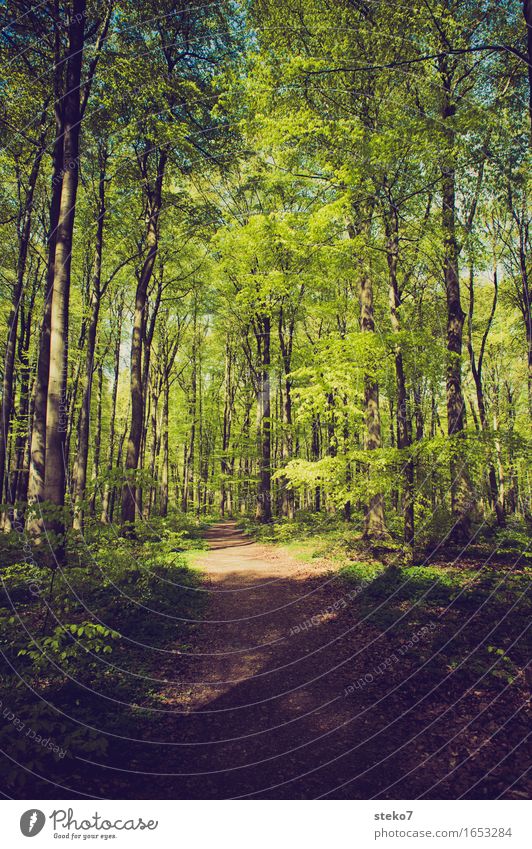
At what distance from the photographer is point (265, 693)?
5.64 m

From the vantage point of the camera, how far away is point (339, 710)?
515cm

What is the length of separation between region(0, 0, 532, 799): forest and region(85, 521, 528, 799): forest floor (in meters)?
0.04

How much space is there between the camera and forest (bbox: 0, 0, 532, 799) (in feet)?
14.6

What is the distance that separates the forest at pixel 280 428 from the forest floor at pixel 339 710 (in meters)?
0.04

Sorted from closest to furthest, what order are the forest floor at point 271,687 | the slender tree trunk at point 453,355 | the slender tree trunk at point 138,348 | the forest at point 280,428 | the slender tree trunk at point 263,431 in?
1. the forest floor at point 271,687
2. the forest at point 280,428
3. the slender tree trunk at point 453,355
4. the slender tree trunk at point 138,348
5. the slender tree trunk at point 263,431

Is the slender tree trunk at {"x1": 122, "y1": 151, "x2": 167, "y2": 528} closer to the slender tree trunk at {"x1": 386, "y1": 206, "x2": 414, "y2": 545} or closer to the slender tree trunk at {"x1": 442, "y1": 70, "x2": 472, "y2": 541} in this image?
the slender tree trunk at {"x1": 386, "y1": 206, "x2": 414, "y2": 545}

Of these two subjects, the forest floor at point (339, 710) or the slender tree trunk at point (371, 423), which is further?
the slender tree trunk at point (371, 423)

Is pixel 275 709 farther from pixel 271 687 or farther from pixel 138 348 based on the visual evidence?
pixel 138 348

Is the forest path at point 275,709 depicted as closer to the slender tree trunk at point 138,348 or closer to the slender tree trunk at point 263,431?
the slender tree trunk at point 138,348

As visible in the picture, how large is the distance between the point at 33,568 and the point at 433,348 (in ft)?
33.5

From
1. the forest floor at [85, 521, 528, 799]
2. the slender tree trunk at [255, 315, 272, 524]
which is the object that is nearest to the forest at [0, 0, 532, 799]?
the forest floor at [85, 521, 528, 799]

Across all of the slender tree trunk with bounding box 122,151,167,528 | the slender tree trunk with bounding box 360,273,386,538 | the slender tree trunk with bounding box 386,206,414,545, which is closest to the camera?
the slender tree trunk with bounding box 386,206,414,545

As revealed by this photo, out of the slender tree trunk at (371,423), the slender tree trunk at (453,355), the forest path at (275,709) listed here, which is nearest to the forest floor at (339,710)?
the forest path at (275,709)

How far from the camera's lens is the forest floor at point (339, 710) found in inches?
150
